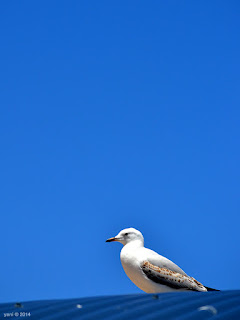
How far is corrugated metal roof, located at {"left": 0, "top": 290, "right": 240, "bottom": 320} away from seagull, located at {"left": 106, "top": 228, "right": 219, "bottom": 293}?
3.69 metres

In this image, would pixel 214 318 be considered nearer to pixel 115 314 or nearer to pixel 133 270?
pixel 115 314

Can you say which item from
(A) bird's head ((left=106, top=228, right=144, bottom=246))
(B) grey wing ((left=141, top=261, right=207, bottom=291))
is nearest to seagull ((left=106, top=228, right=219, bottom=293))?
(B) grey wing ((left=141, top=261, right=207, bottom=291))

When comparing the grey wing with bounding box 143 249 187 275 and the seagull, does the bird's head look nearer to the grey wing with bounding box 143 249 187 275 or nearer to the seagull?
the seagull

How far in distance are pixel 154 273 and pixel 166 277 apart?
0.36m

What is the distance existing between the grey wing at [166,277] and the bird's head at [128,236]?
1479mm

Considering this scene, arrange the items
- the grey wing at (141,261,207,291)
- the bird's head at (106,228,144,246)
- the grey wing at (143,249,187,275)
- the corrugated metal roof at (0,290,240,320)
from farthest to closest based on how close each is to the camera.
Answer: the bird's head at (106,228,144,246)
the grey wing at (143,249,187,275)
the grey wing at (141,261,207,291)
the corrugated metal roof at (0,290,240,320)

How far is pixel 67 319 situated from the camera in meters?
8.53

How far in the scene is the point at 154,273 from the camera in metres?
13.6

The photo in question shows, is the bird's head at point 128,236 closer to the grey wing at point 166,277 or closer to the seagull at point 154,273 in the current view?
the seagull at point 154,273

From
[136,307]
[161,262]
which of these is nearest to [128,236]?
[161,262]

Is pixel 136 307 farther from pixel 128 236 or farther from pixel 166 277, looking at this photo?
pixel 128 236

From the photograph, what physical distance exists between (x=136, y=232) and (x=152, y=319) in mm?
7268

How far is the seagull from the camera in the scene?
1370 centimetres

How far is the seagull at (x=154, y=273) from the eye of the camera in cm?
1370
